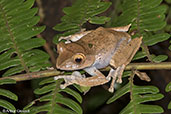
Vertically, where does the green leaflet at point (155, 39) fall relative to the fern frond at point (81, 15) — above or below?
below

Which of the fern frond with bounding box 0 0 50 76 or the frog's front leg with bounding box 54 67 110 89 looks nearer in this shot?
the frog's front leg with bounding box 54 67 110 89

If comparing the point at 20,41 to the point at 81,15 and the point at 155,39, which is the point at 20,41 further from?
the point at 155,39

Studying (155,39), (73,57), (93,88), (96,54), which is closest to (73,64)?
(73,57)

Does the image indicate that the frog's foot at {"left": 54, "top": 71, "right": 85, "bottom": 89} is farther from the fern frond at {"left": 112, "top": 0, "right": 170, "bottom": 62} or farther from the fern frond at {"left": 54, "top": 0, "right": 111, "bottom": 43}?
the fern frond at {"left": 112, "top": 0, "right": 170, "bottom": 62}

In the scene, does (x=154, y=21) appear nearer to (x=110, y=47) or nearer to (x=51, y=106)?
(x=110, y=47)

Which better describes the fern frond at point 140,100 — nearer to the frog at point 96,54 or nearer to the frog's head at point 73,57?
the frog at point 96,54

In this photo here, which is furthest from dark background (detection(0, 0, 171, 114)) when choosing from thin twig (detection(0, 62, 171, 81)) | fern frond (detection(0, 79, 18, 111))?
fern frond (detection(0, 79, 18, 111))

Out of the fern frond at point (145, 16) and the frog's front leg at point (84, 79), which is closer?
the frog's front leg at point (84, 79)

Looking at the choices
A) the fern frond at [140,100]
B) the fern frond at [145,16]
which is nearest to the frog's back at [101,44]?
the fern frond at [145,16]
